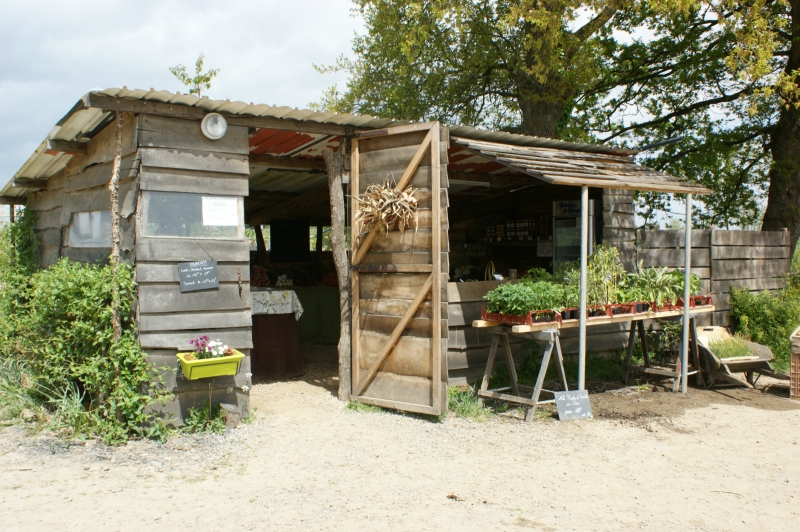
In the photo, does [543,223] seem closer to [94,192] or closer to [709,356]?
[709,356]

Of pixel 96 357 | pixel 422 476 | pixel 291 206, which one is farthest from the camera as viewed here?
pixel 291 206

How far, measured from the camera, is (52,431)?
5.43 meters

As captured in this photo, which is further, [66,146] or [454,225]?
[454,225]

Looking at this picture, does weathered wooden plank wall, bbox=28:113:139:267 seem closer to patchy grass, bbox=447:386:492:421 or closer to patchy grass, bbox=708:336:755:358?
patchy grass, bbox=447:386:492:421

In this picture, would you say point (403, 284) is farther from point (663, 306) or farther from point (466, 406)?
point (663, 306)

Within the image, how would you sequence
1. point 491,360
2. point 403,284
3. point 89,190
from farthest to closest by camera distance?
point 89,190
point 491,360
point 403,284

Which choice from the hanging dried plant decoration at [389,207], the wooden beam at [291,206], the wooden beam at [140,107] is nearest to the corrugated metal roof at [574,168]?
the hanging dried plant decoration at [389,207]

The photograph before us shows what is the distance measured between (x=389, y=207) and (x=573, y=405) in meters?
2.74

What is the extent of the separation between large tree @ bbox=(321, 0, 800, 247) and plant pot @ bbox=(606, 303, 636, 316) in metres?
6.32

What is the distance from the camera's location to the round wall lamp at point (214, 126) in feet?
18.9

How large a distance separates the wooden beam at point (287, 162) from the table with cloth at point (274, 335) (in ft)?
5.71

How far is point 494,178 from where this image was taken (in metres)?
9.06

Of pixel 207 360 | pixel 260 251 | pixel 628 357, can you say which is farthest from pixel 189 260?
pixel 260 251

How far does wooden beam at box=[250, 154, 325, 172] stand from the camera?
7.20m
